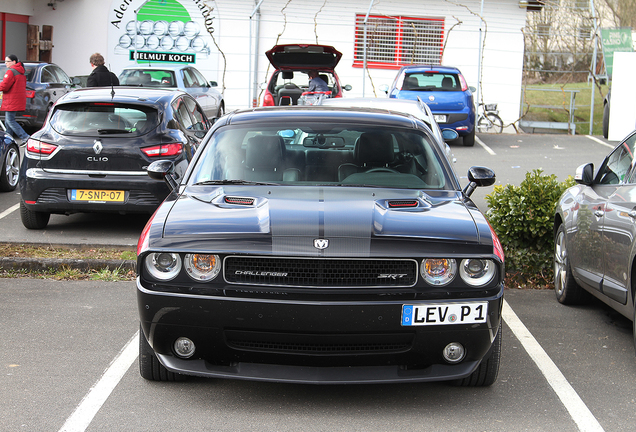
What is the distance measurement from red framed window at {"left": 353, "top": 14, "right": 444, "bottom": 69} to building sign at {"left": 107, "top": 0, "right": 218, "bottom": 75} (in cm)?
430

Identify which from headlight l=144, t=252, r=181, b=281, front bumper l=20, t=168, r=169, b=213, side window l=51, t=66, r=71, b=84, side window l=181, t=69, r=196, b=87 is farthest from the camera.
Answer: side window l=51, t=66, r=71, b=84

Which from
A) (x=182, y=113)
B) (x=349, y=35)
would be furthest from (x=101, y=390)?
(x=349, y=35)

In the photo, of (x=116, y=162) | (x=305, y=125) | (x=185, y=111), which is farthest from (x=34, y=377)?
(x=185, y=111)

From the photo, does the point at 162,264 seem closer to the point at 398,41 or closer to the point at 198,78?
the point at 198,78

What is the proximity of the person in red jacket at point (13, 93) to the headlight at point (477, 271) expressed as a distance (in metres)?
12.7

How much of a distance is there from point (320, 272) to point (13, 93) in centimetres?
1284

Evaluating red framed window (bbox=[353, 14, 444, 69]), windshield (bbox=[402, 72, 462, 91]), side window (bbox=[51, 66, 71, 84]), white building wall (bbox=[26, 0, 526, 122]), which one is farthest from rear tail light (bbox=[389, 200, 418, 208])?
red framed window (bbox=[353, 14, 444, 69])

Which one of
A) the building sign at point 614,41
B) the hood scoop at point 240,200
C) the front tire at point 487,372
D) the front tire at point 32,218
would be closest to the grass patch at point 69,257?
the front tire at point 32,218

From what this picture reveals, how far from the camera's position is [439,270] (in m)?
3.77

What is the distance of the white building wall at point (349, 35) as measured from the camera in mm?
21141

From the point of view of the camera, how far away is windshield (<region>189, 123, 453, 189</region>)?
4.82 metres

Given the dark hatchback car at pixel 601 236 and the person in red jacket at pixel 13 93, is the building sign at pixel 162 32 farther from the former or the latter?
the dark hatchback car at pixel 601 236

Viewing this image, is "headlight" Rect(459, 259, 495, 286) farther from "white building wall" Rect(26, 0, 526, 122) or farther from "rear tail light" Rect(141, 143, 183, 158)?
"white building wall" Rect(26, 0, 526, 122)

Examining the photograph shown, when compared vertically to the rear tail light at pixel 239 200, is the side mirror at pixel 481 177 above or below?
above
